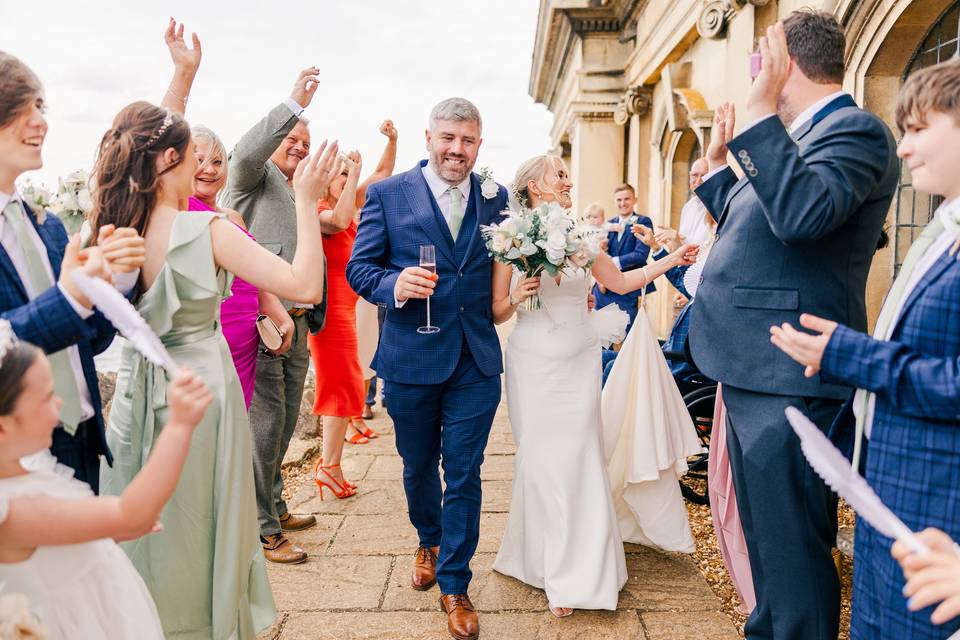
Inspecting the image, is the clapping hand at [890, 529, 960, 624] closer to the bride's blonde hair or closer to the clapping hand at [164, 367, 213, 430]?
the clapping hand at [164, 367, 213, 430]

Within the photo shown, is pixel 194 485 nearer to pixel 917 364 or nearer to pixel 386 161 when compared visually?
pixel 917 364

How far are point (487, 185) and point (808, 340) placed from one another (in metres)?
2.06

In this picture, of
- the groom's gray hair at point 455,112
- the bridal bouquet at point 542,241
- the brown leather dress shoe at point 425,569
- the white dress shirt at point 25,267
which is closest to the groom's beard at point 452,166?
the groom's gray hair at point 455,112

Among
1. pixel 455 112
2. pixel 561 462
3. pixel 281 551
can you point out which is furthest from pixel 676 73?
pixel 281 551

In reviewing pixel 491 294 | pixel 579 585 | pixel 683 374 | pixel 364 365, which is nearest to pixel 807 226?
pixel 491 294

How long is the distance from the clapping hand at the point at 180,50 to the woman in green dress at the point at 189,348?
3.04ft

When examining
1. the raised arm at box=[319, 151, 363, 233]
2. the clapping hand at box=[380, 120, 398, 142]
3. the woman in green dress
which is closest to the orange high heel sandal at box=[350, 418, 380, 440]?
the raised arm at box=[319, 151, 363, 233]

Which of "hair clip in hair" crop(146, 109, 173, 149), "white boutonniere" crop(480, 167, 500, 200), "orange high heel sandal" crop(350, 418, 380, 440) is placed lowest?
"orange high heel sandal" crop(350, 418, 380, 440)

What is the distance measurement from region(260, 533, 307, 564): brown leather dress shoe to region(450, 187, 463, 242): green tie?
6.92 feet

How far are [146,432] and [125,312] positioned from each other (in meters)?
1.04

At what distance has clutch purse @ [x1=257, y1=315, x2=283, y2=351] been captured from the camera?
3906 mm

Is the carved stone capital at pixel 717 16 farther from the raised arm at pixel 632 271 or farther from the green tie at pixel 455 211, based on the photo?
the green tie at pixel 455 211

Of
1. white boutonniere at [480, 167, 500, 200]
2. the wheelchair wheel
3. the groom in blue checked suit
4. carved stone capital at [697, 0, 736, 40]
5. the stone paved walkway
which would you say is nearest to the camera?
the stone paved walkway

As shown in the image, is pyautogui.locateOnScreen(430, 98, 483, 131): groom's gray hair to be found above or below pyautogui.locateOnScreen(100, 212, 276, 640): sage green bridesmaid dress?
above
